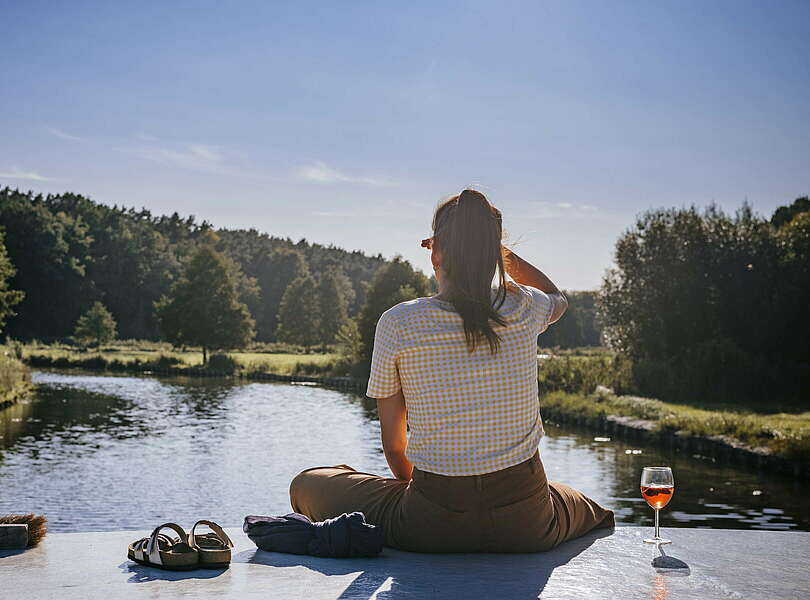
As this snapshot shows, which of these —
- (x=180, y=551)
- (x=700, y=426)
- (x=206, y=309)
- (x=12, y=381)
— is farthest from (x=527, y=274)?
(x=206, y=309)

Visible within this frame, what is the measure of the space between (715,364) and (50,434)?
48.6ft

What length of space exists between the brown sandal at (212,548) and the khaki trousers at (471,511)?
52 cm

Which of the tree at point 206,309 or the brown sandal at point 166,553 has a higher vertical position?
the tree at point 206,309

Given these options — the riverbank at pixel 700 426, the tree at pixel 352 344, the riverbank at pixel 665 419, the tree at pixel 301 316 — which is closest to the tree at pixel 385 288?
the tree at pixel 352 344

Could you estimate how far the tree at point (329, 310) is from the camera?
53.1 m

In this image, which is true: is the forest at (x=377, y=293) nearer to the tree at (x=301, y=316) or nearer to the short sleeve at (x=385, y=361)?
the tree at (x=301, y=316)

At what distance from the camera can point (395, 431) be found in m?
3.10

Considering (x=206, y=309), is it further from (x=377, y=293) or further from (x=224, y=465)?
(x=224, y=465)

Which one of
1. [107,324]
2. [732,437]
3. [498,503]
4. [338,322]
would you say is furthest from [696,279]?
[107,324]

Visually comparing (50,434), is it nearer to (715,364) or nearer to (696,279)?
(715,364)

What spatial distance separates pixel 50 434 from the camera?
55.5 feet

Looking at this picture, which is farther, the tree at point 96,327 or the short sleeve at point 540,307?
the tree at point 96,327

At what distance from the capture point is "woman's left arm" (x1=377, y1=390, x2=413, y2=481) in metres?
3.04

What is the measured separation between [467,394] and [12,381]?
23371mm
